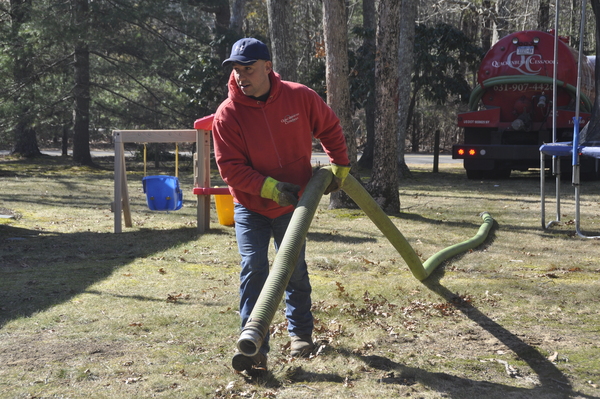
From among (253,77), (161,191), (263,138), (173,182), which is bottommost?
(161,191)

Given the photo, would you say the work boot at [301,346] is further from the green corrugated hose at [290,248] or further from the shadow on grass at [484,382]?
the green corrugated hose at [290,248]

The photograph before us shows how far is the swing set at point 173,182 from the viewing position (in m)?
9.40

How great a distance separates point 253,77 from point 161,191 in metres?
6.09

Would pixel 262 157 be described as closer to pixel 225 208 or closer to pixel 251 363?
pixel 251 363

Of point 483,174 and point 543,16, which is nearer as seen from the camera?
point 483,174

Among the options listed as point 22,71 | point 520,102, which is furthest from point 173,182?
point 22,71

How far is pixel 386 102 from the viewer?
10.3m

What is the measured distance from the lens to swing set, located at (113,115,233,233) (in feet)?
30.8

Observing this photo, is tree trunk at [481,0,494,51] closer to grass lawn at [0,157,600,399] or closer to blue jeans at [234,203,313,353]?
grass lawn at [0,157,600,399]

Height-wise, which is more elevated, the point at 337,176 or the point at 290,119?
the point at 290,119

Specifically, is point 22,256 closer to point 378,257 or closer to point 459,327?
point 378,257

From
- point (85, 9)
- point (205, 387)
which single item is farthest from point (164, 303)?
point (85, 9)

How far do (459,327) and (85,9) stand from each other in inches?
705

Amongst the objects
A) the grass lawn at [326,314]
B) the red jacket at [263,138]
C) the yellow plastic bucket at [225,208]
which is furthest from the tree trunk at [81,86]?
the red jacket at [263,138]
